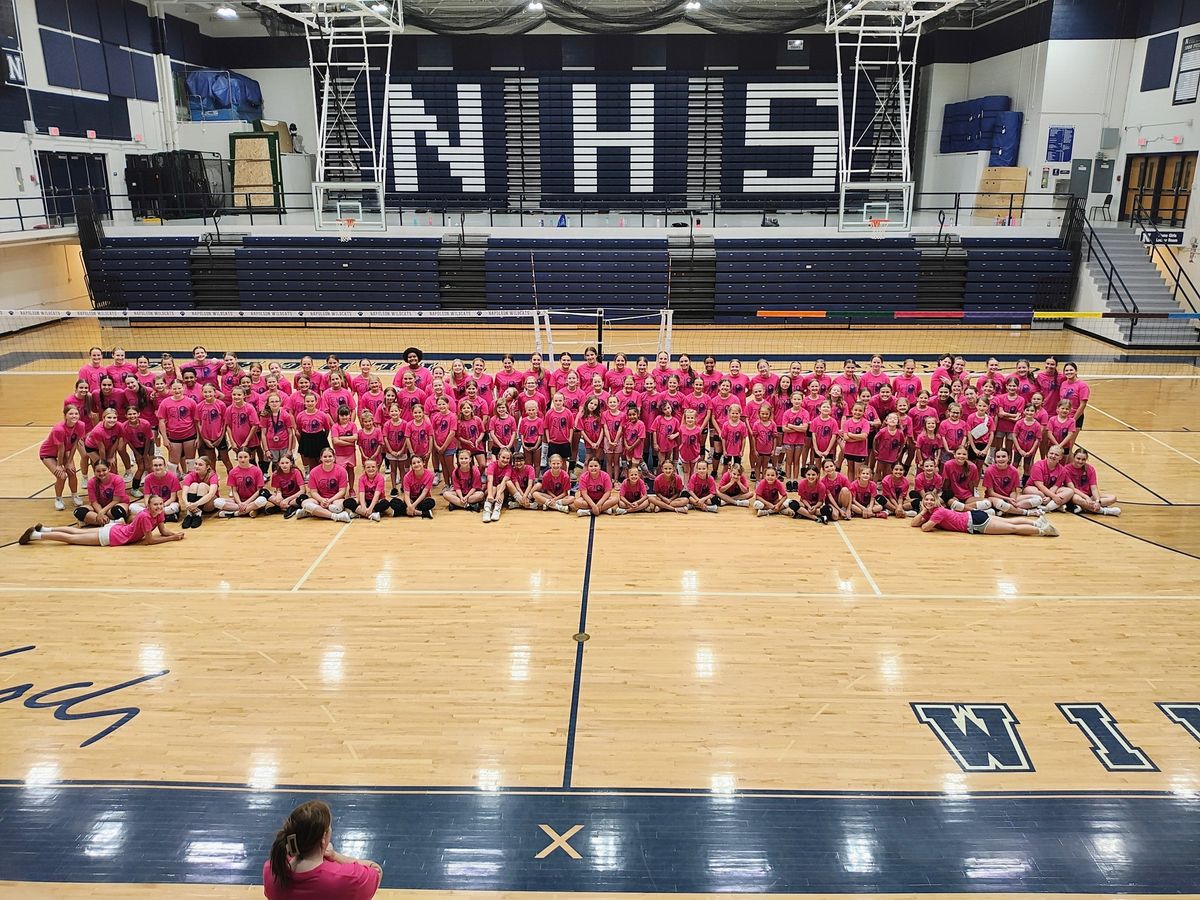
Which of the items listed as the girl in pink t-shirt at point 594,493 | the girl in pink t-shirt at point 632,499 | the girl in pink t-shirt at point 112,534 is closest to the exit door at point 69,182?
the girl in pink t-shirt at point 112,534

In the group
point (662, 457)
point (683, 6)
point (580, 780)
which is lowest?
point (580, 780)

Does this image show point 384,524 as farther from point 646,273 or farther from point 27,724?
point 646,273

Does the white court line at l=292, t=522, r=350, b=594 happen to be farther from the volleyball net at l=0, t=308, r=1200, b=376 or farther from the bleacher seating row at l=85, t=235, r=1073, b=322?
the bleacher seating row at l=85, t=235, r=1073, b=322

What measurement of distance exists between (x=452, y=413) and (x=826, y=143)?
800 inches

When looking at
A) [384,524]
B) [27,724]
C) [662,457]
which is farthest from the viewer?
[662,457]

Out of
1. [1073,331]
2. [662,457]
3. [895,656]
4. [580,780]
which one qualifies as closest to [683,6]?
[1073,331]

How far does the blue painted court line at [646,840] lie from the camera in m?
5.25

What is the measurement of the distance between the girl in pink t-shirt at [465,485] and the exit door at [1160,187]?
20131mm

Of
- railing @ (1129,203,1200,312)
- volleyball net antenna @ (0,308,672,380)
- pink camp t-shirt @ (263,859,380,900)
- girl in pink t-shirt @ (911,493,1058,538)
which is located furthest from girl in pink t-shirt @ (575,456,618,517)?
railing @ (1129,203,1200,312)

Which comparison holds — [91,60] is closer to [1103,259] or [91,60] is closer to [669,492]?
[669,492]

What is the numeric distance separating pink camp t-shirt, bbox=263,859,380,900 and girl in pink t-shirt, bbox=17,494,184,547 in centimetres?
782

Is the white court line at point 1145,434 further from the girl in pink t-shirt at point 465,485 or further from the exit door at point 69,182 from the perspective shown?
the exit door at point 69,182

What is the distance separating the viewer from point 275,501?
11.1 metres

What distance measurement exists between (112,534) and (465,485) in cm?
439
